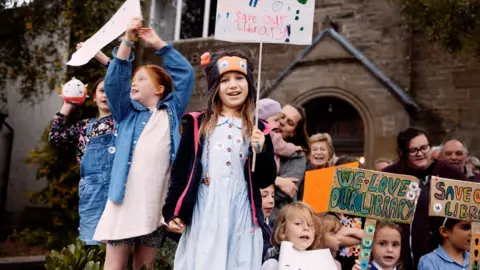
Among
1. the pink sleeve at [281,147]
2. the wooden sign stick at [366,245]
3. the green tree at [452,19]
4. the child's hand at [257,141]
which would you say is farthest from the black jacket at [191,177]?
the green tree at [452,19]

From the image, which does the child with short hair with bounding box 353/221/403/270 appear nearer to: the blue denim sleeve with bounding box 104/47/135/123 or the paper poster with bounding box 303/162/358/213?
the paper poster with bounding box 303/162/358/213

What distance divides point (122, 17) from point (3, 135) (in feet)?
30.0

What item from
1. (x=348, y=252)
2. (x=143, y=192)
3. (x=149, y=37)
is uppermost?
(x=149, y=37)

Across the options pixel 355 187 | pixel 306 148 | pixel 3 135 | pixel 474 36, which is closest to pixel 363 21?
pixel 474 36

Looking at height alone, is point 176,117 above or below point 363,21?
below

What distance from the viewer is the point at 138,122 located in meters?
3.53

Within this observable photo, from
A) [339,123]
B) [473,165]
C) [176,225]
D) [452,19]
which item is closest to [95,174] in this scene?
[176,225]

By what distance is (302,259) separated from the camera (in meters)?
3.26

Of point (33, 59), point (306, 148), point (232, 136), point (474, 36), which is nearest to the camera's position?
Result: point (232, 136)

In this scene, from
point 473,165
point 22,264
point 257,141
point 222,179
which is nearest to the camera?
point 257,141

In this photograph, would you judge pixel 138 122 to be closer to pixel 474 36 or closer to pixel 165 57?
pixel 165 57

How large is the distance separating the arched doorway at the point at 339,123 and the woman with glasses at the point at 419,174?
5.33 meters

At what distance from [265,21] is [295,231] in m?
1.26

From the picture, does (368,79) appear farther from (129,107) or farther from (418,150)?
(129,107)
